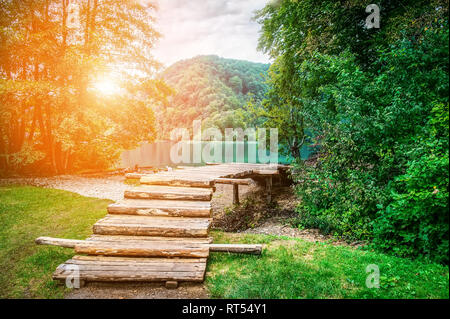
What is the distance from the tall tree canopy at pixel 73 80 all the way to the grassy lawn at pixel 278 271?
809 cm

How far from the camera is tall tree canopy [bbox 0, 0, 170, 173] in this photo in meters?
11.0

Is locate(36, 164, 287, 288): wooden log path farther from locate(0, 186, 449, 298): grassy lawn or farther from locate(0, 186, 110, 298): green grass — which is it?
locate(0, 186, 110, 298): green grass

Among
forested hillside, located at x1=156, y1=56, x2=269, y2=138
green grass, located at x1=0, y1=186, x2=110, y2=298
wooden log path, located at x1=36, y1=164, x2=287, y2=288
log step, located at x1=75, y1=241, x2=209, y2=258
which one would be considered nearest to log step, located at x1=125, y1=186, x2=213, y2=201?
wooden log path, located at x1=36, y1=164, x2=287, y2=288

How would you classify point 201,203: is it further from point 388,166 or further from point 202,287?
point 388,166

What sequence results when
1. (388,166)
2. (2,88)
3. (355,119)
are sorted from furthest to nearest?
(2,88), (355,119), (388,166)

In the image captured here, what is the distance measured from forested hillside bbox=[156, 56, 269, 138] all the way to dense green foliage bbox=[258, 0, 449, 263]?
38.2 metres

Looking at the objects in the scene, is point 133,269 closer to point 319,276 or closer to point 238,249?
point 238,249

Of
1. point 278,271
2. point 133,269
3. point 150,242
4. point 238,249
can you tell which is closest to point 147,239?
point 150,242

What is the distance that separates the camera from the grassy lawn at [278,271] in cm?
309

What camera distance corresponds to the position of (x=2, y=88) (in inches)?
378

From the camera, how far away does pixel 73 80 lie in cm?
1205

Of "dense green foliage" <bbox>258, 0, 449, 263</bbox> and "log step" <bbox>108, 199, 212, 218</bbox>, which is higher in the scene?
"dense green foliage" <bbox>258, 0, 449, 263</bbox>
